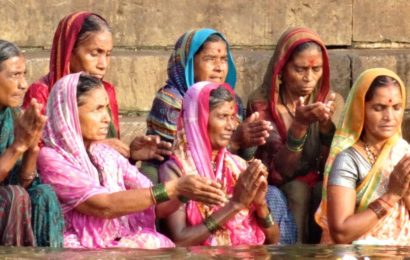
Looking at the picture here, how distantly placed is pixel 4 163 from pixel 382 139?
2083 millimetres

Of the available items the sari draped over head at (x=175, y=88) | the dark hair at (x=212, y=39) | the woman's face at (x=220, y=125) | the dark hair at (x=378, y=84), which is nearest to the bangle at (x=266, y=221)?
the woman's face at (x=220, y=125)

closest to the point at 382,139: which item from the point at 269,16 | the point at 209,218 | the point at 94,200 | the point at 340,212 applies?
the point at 340,212

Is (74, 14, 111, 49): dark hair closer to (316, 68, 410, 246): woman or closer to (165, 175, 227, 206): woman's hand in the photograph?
(165, 175, 227, 206): woman's hand

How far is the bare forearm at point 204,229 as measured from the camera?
27.6 ft

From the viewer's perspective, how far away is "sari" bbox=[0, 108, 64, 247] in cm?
809

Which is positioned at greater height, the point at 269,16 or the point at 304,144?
the point at 269,16

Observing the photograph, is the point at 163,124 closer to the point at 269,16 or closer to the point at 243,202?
the point at 243,202

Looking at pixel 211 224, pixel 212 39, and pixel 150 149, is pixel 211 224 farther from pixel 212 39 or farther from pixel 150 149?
pixel 212 39

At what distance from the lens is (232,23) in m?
11.3

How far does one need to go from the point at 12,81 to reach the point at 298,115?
1644 millimetres

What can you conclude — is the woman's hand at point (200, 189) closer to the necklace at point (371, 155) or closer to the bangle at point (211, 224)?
the bangle at point (211, 224)

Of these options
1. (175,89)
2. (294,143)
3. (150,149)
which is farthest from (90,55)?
(294,143)

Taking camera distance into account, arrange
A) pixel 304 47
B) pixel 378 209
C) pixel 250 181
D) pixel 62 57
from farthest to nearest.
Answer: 1. pixel 304 47
2. pixel 62 57
3. pixel 378 209
4. pixel 250 181

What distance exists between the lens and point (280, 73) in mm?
9695
